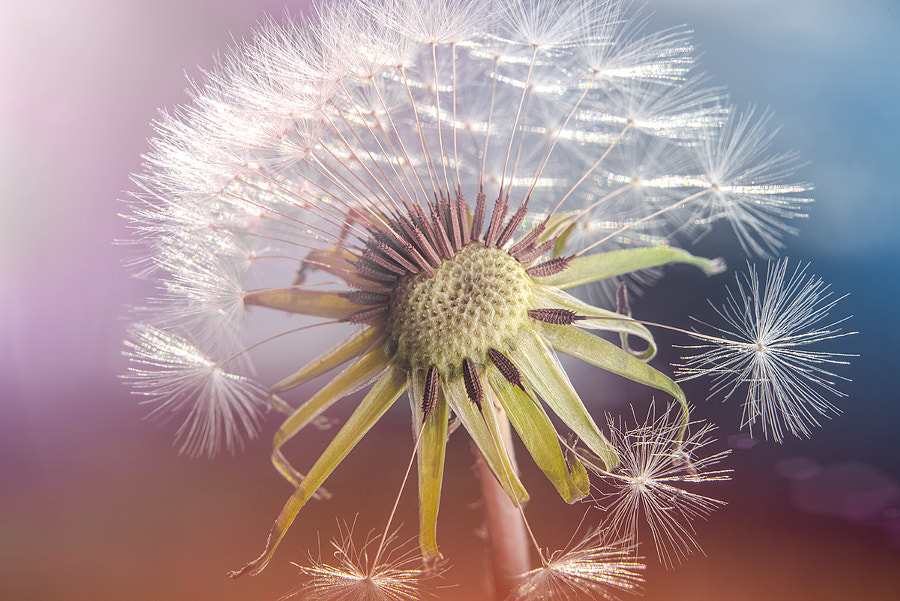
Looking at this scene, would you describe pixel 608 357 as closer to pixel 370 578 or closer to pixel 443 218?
pixel 443 218

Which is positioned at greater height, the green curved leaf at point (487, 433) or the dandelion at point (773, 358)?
the dandelion at point (773, 358)

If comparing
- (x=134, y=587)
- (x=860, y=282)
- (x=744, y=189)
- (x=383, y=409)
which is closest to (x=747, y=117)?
(x=744, y=189)

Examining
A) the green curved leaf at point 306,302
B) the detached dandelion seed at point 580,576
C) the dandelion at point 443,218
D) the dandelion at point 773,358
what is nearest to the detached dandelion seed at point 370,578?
the dandelion at point 443,218

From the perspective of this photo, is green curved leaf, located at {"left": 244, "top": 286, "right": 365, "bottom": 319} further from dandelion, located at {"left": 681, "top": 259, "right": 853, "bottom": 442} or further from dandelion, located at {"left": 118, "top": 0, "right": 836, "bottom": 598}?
dandelion, located at {"left": 681, "top": 259, "right": 853, "bottom": 442}

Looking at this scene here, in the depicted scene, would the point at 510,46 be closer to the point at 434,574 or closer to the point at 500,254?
the point at 500,254

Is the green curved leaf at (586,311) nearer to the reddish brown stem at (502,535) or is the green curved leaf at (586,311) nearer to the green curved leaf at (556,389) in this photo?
the green curved leaf at (556,389)
